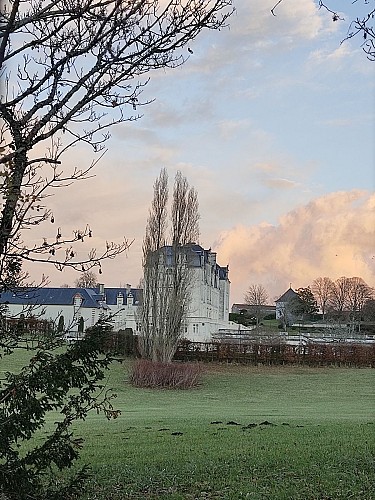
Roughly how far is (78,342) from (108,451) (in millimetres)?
5545

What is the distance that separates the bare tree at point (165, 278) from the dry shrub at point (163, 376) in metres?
1.59

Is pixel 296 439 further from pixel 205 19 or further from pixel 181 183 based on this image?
pixel 181 183

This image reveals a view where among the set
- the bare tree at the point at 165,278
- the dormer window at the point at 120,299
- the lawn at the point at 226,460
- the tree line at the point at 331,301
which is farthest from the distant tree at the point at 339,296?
the lawn at the point at 226,460

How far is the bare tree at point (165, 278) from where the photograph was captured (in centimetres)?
3612

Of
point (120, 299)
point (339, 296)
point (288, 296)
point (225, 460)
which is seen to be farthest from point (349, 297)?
point (225, 460)

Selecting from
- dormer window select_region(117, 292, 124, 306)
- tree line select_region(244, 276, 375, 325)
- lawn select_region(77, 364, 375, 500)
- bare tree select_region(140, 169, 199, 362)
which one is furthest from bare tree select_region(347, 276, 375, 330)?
lawn select_region(77, 364, 375, 500)

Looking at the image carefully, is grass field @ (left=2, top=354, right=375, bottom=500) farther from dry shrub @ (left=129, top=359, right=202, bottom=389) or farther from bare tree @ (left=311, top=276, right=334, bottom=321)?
bare tree @ (left=311, top=276, right=334, bottom=321)

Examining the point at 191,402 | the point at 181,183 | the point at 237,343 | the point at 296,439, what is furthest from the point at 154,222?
the point at 296,439

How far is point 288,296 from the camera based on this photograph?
92.2m

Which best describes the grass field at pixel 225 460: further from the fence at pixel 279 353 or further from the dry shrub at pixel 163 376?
the fence at pixel 279 353

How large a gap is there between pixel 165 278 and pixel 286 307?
1877 inches

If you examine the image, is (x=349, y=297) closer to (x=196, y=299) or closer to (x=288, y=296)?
(x=288, y=296)

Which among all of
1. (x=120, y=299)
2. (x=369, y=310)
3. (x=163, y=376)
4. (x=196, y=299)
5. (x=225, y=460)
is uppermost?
(x=369, y=310)

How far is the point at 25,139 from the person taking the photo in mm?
5215
